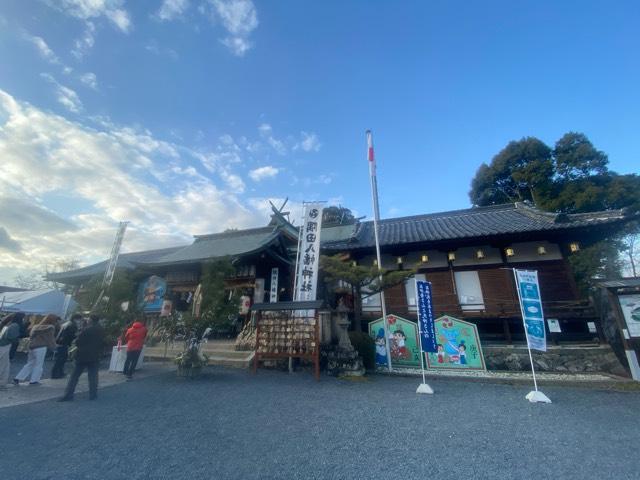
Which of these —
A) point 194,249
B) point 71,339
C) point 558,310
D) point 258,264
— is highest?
point 194,249

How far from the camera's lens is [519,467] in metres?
3.38

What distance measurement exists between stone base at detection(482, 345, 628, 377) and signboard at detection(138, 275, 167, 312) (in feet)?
52.2

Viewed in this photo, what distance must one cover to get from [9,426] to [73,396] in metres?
1.66

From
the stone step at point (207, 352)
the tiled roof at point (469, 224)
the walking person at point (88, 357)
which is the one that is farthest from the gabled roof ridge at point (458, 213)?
the walking person at point (88, 357)

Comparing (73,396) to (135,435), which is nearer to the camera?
(135,435)

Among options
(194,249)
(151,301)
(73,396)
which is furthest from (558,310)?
(194,249)

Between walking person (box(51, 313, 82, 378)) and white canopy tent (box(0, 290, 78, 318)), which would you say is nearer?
walking person (box(51, 313, 82, 378))

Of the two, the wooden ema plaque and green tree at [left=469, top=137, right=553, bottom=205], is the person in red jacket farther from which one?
green tree at [left=469, top=137, right=553, bottom=205]

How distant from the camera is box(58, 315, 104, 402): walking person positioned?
5879mm

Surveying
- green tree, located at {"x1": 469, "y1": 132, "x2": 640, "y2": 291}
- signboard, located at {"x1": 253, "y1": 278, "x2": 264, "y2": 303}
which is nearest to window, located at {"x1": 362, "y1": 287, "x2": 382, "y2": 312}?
signboard, located at {"x1": 253, "y1": 278, "x2": 264, "y2": 303}

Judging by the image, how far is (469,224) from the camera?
1431 centimetres

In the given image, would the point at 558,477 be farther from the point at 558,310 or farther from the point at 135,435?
the point at 558,310

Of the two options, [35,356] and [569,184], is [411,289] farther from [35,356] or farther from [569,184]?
[569,184]

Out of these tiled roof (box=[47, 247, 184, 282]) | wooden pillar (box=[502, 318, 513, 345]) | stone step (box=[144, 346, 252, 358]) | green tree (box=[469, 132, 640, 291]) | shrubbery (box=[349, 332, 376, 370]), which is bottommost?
stone step (box=[144, 346, 252, 358])
